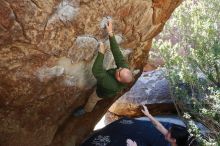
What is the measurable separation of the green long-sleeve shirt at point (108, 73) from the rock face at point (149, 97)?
351 centimetres

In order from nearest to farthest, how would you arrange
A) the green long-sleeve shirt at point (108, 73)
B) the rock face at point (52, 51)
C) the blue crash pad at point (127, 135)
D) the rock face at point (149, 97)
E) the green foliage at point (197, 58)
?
1. the rock face at point (52, 51)
2. the green long-sleeve shirt at point (108, 73)
3. the green foliage at point (197, 58)
4. the blue crash pad at point (127, 135)
5. the rock face at point (149, 97)

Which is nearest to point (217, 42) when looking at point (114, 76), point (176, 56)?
point (176, 56)

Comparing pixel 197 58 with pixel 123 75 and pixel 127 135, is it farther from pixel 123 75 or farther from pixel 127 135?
pixel 127 135

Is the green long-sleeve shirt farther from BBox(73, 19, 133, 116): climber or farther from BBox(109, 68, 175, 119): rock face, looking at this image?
BBox(109, 68, 175, 119): rock face

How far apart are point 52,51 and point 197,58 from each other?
266 cm

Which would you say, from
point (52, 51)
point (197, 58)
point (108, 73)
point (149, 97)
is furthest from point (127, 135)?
point (52, 51)

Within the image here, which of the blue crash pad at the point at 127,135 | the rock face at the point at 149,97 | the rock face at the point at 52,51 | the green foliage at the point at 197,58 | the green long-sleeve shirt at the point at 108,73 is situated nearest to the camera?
the rock face at the point at 52,51

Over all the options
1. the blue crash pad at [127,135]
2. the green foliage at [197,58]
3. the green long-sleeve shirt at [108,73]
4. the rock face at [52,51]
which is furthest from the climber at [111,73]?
the blue crash pad at [127,135]

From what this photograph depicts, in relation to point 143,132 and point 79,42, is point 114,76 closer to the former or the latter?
point 79,42

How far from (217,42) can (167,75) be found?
1.18 metres

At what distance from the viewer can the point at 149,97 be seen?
353 inches

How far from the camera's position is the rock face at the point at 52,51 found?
4.55 m

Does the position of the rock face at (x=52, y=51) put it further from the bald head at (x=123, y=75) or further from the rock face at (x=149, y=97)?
the rock face at (x=149, y=97)

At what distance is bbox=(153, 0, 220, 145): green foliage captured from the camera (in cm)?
612
